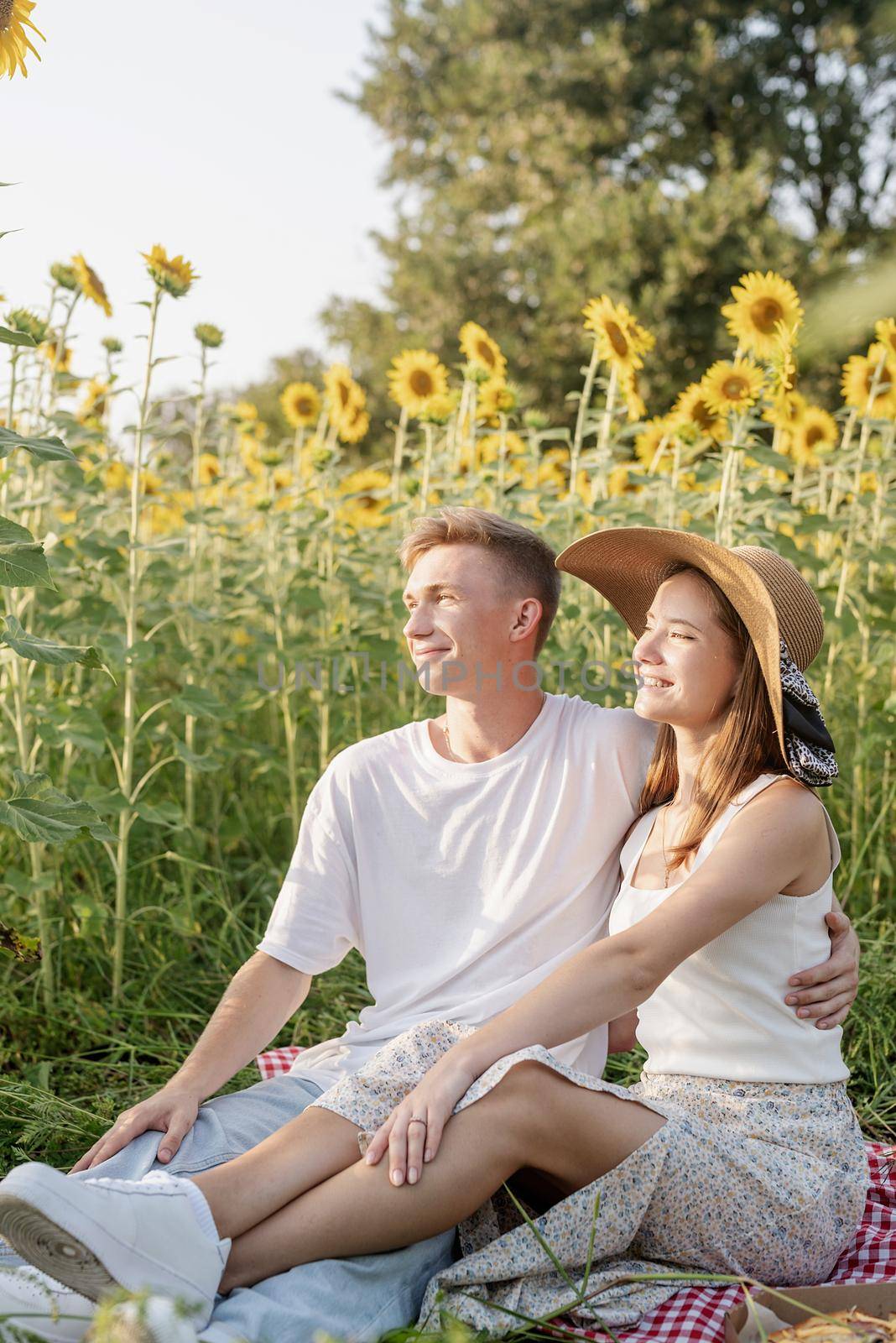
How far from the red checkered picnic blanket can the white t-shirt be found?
44cm

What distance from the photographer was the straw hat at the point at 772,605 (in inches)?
78.3

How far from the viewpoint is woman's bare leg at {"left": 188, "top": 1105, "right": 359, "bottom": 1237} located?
5.77ft

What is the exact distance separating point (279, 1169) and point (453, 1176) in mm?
245

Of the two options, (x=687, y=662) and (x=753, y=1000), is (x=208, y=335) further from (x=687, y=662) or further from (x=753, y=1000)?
(x=753, y=1000)

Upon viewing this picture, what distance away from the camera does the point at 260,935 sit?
3.36m

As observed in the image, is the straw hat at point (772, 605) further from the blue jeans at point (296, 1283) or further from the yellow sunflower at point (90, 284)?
the yellow sunflower at point (90, 284)

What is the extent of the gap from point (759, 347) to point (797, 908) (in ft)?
6.35

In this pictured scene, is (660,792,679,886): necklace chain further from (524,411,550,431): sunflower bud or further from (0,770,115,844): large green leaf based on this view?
(524,411,550,431): sunflower bud

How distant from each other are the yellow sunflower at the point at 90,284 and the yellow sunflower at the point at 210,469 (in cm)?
169

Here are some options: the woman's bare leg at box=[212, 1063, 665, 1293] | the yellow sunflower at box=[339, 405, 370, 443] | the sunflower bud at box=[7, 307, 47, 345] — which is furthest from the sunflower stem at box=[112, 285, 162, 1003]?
the yellow sunflower at box=[339, 405, 370, 443]

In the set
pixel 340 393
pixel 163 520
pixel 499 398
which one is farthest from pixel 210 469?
pixel 499 398

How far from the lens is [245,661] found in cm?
414

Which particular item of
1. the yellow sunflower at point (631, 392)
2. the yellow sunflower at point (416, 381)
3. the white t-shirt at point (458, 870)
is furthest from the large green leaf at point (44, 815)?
the yellow sunflower at point (416, 381)

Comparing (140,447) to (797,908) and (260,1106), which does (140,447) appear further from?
(797,908)
